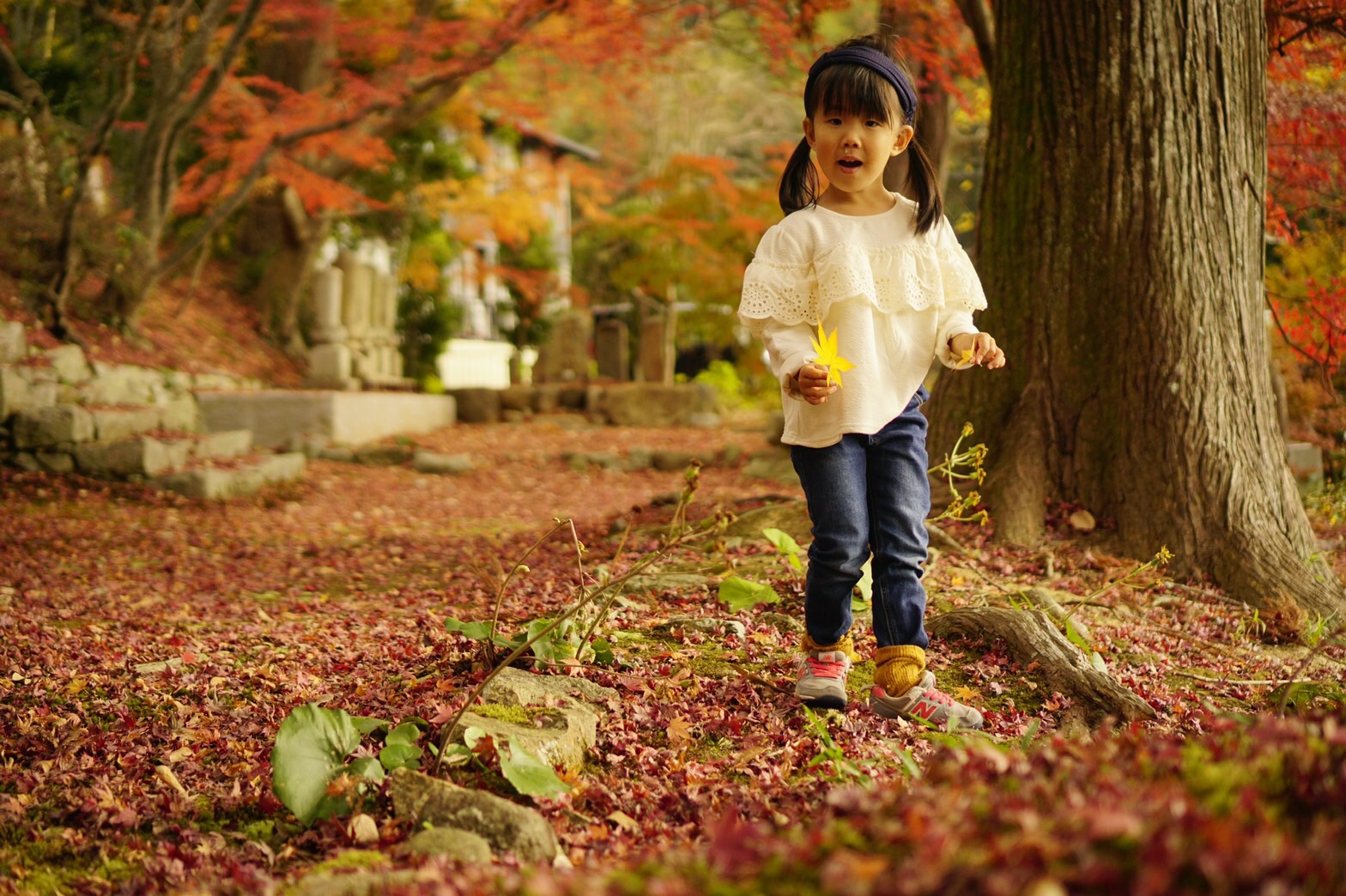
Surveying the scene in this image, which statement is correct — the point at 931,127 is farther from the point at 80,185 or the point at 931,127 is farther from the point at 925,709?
the point at 925,709

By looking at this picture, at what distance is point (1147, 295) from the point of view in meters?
4.35

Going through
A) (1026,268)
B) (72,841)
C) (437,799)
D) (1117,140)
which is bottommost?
(72,841)

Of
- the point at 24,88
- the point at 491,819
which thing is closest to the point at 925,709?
the point at 491,819

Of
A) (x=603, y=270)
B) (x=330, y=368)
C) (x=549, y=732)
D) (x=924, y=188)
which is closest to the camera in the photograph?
(x=549, y=732)

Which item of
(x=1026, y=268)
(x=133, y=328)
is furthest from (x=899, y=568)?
(x=133, y=328)

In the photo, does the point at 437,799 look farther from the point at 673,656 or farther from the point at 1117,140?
the point at 1117,140

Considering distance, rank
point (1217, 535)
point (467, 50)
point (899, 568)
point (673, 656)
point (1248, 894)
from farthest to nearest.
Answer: point (467, 50), point (1217, 535), point (673, 656), point (899, 568), point (1248, 894)

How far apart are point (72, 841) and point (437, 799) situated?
79 cm

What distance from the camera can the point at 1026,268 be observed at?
468 cm

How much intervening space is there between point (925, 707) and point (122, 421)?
7.83 metres

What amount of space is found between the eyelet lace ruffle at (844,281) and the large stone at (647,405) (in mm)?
12132

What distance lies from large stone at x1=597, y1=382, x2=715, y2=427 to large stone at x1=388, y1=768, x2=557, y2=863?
510 inches

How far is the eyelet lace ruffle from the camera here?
2.72 meters

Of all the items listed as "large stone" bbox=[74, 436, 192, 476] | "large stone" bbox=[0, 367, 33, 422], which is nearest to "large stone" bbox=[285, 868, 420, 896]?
"large stone" bbox=[74, 436, 192, 476]
